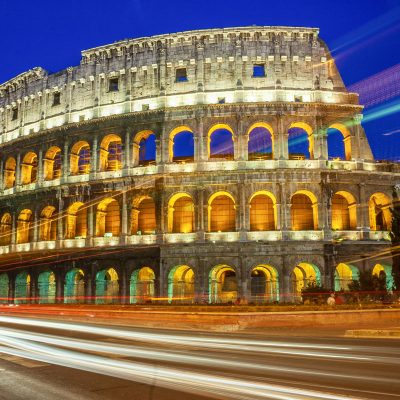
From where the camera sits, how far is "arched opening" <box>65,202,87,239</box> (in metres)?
33.6

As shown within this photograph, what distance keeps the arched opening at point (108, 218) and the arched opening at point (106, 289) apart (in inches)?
103

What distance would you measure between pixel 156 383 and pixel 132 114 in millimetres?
26582

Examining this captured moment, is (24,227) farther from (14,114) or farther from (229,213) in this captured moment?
(229,213)

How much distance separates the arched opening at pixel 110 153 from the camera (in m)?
33.5

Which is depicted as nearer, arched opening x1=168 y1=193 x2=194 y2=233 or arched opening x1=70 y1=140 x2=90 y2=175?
arched opening x1=168 y1=193 x2=194 y2=233

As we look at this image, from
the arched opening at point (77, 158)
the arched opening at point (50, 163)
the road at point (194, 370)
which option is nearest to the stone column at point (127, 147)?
the arched opening at point (77, 158)

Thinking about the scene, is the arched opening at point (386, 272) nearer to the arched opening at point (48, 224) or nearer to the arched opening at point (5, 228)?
the arched opening at point (48, 224)

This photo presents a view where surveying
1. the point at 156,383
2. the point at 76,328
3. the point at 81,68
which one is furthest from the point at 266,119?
the point at 156,383

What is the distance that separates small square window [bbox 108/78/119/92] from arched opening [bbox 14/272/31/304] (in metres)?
14.6

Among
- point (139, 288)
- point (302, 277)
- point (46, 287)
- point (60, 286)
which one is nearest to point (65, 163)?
point (60, 286)

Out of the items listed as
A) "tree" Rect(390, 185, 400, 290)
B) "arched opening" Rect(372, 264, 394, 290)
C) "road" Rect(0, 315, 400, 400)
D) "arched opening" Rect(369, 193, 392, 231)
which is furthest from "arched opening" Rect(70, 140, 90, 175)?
"road" Rect(0, 315, 400, 400)

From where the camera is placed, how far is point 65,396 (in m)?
6.83

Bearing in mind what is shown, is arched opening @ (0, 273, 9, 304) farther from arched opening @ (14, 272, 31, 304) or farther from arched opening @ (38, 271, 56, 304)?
arched opening @ (38, 271, 56, 304)

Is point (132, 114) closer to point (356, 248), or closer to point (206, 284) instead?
point (206, 284)
